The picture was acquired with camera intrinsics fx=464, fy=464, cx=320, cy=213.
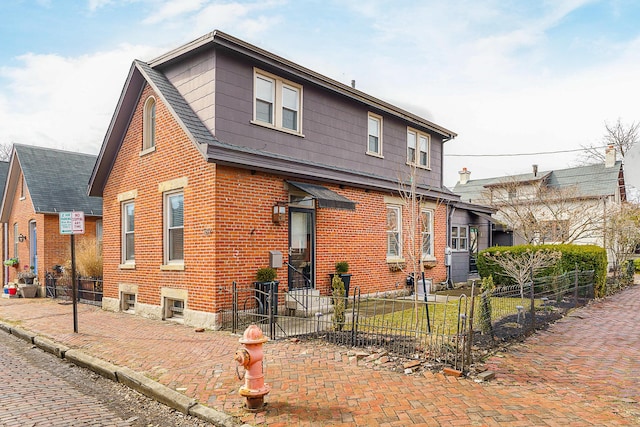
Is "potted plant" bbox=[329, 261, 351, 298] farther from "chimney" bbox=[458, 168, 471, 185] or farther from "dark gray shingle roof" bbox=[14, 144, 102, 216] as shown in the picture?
"chimney" bbox=[458, 168, 471, 185]

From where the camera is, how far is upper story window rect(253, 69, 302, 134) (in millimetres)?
11297

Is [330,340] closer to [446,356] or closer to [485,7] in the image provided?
[446,356]

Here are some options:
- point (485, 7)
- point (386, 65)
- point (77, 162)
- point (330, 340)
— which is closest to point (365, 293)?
point (330, 340)

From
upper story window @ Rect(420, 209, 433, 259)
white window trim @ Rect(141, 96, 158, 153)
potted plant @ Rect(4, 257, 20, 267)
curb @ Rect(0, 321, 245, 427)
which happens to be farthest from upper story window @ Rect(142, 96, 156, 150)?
potted plant @ Rect(4, 257, 20, 267)

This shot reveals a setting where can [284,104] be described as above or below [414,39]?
below

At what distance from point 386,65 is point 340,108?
2.68 metres

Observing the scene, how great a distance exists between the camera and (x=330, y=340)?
8117mm

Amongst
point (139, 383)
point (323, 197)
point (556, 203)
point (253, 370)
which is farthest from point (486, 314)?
point (556, 203)

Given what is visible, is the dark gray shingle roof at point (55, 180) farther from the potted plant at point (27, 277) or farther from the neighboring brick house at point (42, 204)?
the potted plant at point (27, 277)

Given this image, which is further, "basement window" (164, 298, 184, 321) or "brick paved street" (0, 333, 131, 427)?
"basement window" (164, 298, 184, 321)

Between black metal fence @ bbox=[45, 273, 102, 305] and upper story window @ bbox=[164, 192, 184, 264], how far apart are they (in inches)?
179

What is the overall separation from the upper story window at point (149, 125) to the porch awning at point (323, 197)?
4102 millimetres

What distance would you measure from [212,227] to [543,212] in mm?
21626

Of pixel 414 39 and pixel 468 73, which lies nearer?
pixel 414 39
